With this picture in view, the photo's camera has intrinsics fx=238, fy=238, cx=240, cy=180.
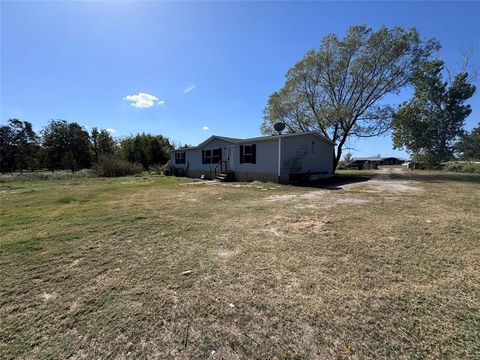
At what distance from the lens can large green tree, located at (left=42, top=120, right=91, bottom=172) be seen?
113 ft

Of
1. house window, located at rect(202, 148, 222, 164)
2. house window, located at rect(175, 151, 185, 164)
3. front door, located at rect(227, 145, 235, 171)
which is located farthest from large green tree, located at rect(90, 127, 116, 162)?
front door, located at rect(227, 145, 235, 171)

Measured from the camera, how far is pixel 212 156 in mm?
17875

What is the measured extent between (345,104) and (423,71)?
6135 millimetres

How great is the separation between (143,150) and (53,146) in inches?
644

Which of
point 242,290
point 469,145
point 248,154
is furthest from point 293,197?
point 469,145

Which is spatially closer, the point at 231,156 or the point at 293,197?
the point at 293,197

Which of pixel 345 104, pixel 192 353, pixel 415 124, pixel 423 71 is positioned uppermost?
pixel 423 71

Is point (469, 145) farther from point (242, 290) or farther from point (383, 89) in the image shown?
point (242, 290)

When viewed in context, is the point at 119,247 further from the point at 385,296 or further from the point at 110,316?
the point at 385,296

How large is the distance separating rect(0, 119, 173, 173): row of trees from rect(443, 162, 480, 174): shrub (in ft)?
111

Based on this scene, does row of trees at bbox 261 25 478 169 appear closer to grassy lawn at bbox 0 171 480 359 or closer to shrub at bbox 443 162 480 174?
shrub at bbox 443 162 480 174

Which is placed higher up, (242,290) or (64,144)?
(64,144)

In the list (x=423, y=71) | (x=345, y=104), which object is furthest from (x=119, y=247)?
(x=423, y=71)

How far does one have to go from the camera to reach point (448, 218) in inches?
205
